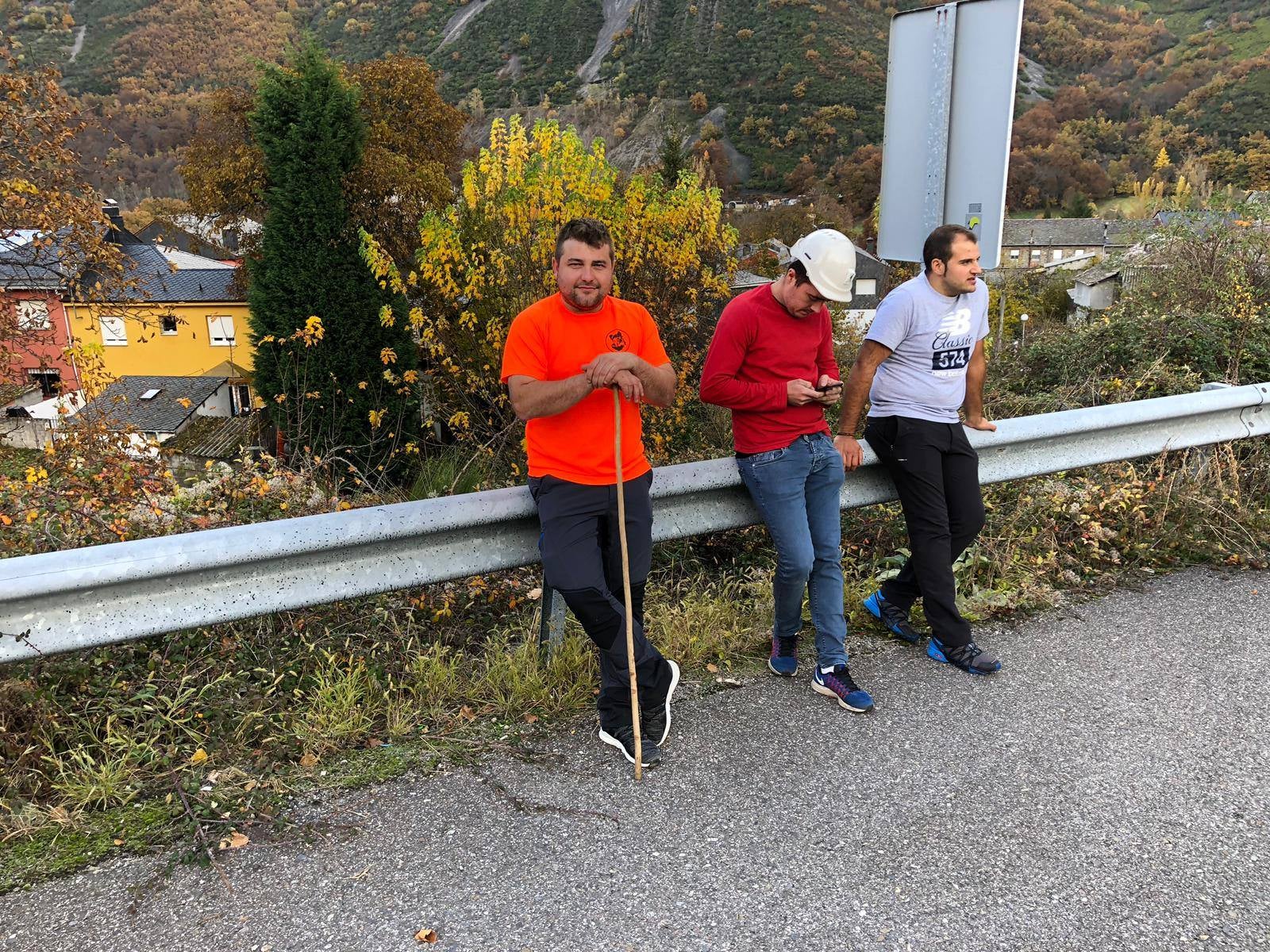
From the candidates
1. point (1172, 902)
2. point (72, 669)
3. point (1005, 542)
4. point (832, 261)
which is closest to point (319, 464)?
point (72, 669)

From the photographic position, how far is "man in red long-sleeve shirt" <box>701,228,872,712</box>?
3574 mm

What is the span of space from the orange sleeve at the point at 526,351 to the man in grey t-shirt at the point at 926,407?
4.61ft

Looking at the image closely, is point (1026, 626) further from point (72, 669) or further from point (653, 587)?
point (72, 669)

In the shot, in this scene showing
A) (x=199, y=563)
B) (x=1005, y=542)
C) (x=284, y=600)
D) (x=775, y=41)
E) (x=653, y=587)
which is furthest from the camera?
(x=775, y=41)

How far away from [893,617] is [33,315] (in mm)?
11006

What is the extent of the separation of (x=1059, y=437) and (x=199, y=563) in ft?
12.2

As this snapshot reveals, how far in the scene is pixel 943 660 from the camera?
3.69 meters

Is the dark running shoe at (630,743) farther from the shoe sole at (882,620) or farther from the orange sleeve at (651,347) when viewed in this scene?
the shoe sole at (882,620)

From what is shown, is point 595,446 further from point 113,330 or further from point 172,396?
point 172,396

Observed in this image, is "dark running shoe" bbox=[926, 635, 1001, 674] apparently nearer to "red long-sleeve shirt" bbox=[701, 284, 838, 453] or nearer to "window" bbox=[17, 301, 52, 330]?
"red long-sleeve shirt" bbox=[701, 284, 838, 453]

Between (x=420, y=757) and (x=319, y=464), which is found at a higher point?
(x=319, y=464)

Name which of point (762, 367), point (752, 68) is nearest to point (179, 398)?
point (762, 367)

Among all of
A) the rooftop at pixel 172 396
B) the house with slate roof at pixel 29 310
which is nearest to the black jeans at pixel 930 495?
the house with slate roof at pixel 29 310

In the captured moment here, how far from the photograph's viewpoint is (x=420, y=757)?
2920mm
